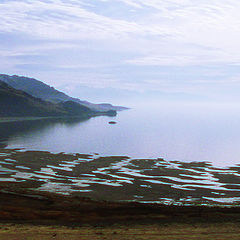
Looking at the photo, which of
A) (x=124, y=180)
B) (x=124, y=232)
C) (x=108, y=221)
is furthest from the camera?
(x=124, y=180)

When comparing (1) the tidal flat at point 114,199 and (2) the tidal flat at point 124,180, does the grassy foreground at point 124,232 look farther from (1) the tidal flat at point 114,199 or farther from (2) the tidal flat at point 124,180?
(2) the tidal flat at point 124,180

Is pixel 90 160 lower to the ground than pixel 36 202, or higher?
higher

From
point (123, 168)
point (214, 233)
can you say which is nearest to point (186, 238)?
point (214, 233)

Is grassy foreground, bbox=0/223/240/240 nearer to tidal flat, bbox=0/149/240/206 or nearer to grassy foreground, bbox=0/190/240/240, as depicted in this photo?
grassy foreground, bbox=0/190/240/240

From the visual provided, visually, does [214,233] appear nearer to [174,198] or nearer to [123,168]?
[174,198]

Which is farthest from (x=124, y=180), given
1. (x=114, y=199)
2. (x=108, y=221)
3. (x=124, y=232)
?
(x=124, y=232)

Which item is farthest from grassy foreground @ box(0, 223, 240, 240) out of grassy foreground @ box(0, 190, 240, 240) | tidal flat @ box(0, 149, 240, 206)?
tidal flat @ box(0, 149, 240, 206)

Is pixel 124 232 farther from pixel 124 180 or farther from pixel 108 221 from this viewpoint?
pixel 124 180

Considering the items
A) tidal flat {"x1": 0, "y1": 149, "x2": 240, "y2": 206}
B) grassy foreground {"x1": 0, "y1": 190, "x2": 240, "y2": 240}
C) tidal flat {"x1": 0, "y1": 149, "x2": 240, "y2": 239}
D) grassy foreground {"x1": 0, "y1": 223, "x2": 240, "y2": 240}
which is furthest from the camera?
tidal flat {"x1": 0, "y1": 149, "x2": 240, "y2": 206}

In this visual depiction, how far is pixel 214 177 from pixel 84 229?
1658 inches

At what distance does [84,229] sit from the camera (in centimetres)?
2288

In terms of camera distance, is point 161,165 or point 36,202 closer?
→ point 36,202

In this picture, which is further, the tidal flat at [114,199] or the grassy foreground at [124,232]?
the tidal flat at [114,199]

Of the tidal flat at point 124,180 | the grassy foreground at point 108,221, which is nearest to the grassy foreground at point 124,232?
the grassy foreground at point 108,221
